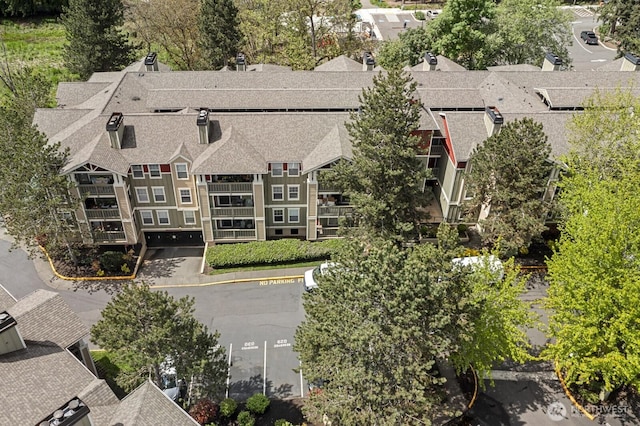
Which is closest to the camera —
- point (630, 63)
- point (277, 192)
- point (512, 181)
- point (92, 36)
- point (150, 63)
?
point (512, 181)

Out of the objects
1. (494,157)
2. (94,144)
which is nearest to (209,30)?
(94,144)

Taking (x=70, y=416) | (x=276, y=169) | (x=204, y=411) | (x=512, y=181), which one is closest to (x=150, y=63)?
(x=276, y=169)

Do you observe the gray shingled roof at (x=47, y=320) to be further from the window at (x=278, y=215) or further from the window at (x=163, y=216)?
the window at (x=278, y=215)

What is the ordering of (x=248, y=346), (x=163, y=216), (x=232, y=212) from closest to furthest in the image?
(x=248, y=346)
(x=232, y=212)
(x=163, y=216)

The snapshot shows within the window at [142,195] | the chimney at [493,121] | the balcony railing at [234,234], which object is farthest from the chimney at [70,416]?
the chimney at [493,121]

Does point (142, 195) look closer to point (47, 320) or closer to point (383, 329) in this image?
point (47, 320)

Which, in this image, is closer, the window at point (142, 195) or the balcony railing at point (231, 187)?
the balcony railing at point (231, 187)

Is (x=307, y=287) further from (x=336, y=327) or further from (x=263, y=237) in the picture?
(x=336, y=327)
